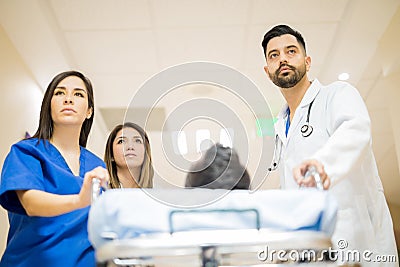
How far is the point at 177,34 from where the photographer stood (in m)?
2.24

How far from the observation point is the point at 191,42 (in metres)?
2.31

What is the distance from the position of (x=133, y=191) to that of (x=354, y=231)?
61 centimetres

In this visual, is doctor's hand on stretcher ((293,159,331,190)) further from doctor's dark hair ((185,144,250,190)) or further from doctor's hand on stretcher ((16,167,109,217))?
doctor's hand on stretcher ((16,167,109,217))

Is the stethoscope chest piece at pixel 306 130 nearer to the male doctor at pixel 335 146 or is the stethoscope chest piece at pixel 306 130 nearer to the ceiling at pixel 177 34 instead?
the male doctor at pixel 335 146

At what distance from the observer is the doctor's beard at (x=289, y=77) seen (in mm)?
1280

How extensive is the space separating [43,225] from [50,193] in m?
0.09

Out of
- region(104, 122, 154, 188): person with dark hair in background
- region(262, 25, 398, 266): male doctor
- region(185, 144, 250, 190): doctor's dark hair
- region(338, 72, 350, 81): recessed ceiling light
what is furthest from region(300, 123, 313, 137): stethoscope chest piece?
region(338, 72, 350, 81): recessed ceiling light

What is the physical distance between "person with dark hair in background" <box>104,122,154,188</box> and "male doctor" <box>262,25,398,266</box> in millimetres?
420

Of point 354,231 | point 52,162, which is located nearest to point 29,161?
point 52,162

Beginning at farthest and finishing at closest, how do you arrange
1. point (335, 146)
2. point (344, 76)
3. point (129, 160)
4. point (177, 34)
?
point (344, 76), point (177, 34), point (129, 160), point (335, 146)

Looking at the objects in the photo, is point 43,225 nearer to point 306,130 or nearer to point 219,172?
point 219,172

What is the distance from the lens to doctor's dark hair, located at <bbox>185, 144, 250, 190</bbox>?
0.85m

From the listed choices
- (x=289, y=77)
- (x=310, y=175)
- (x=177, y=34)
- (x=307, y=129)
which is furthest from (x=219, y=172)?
(x=177, y=34)

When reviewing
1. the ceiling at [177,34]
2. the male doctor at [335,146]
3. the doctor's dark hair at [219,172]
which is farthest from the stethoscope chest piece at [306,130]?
the ceiling at [177,34]
